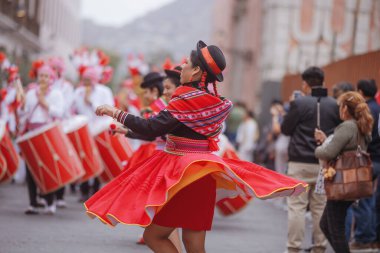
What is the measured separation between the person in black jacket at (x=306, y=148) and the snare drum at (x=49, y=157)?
3491mm

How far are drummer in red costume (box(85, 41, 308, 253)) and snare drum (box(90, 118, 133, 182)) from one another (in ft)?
22.2

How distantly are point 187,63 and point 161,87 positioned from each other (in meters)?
3.60

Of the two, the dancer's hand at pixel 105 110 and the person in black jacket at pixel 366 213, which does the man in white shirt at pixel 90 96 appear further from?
the dancer's hand at pixel 105 110

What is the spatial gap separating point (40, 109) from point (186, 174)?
6.25 m

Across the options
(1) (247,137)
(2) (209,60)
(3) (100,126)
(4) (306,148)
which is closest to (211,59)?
(2) (209,60)

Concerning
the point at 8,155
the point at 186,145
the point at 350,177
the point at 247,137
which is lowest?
the point at 8,155

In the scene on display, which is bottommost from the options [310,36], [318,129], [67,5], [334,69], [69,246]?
[69,246]

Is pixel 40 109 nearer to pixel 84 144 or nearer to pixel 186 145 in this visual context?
pixel 84 144

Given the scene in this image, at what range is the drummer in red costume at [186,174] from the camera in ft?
20.1

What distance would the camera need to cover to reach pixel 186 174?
20.1 ft

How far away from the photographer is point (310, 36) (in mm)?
32312

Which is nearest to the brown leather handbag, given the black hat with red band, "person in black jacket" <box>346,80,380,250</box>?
"person in black jacket" <box>346,80,380,250</box>

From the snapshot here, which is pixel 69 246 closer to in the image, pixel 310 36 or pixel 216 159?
pixel 216 159

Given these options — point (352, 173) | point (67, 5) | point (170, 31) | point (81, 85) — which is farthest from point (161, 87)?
point (170, 31)
